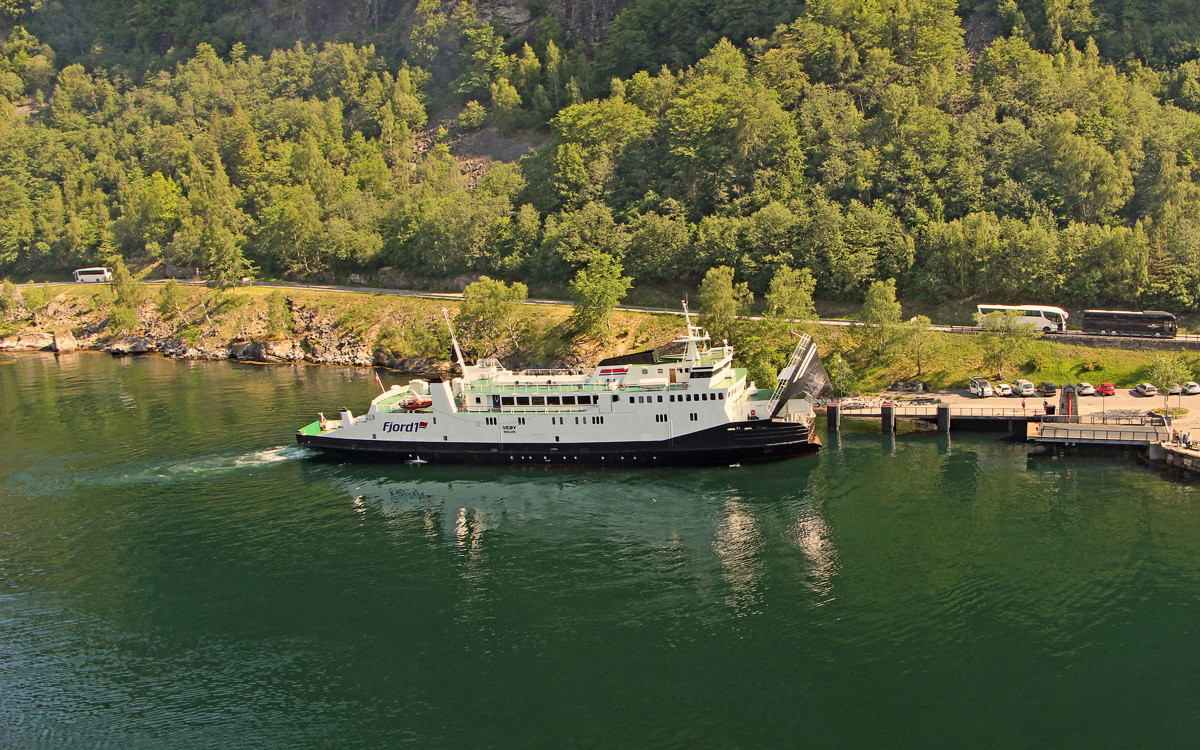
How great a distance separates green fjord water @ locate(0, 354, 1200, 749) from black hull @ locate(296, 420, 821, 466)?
1390mm

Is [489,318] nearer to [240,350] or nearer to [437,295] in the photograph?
[437,295]

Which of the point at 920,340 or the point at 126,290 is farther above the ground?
the point at 126,290

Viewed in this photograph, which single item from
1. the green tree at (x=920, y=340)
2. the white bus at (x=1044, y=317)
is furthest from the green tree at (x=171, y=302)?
the white bus at (x=1044, y=317)

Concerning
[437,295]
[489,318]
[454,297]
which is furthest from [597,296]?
[437,295]

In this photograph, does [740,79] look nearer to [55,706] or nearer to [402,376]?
[402,376]

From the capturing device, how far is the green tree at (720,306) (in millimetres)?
95375

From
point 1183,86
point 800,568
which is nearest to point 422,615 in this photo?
point 800,568

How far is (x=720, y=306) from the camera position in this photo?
3755 inches

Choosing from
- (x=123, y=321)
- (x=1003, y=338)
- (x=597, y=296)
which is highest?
(x=123, y=321)

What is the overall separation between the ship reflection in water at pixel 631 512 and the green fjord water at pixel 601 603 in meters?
0.29

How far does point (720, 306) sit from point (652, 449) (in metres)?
29.4

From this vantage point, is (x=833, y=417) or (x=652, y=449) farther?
(x=833, y=417)

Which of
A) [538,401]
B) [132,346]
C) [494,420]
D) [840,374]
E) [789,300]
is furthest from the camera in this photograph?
[132,346]

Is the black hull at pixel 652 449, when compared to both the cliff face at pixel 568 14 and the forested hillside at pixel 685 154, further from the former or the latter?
the cliff face at pixel 568 14
